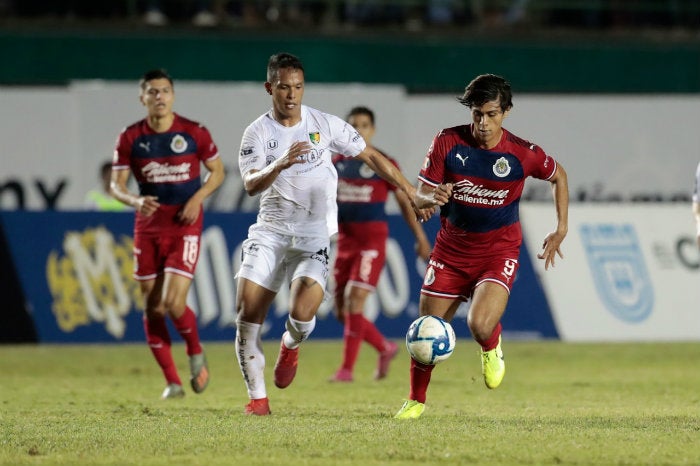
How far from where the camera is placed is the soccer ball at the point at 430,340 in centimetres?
853

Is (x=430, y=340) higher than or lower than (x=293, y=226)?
lower

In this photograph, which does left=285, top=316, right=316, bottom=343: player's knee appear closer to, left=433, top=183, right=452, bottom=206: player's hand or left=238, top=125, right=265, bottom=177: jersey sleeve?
left=238, top=125, right=265, bottom=177: jersey sleeve

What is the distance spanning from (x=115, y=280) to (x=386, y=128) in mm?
5603

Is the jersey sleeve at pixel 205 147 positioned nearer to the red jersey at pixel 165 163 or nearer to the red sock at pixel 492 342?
the red jersey at pixel 165 163

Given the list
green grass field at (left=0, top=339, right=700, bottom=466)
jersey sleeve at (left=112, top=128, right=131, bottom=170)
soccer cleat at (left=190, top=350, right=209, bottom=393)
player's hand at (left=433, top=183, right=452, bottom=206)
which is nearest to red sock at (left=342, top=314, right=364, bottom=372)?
green grass field at (left=0, top=339, right=700, bottom=466)

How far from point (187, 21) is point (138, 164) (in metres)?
11.1

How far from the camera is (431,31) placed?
21.7 m

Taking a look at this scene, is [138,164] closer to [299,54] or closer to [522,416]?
[522,416]

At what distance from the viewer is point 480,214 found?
8.88m

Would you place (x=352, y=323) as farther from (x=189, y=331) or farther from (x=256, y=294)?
(x=256, y=294)

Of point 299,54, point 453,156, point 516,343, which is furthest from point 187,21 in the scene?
point 453,156

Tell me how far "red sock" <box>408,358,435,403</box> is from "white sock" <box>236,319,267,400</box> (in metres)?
1.03

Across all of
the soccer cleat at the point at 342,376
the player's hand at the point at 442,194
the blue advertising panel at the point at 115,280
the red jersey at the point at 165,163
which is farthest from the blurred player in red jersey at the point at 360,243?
the player's hand at the point at 442,194

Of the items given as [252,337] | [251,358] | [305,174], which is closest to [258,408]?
[251,358]
